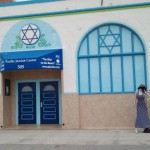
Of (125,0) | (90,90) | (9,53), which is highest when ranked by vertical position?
(125,0)

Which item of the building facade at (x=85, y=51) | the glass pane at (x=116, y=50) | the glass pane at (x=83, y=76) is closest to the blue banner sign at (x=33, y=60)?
the building facade at (x=85, y=51)

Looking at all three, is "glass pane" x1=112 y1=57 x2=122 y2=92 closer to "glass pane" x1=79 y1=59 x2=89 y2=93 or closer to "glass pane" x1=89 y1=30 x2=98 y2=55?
"glass pane" x1=89 y1=30 x2=98 y2=55

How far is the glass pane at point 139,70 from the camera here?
1446 centimetres

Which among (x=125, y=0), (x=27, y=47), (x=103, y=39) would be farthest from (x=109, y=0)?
(x=27, y=47)

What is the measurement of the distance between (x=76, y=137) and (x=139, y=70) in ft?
14.2

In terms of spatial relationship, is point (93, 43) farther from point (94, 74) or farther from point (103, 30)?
point (94, 74)

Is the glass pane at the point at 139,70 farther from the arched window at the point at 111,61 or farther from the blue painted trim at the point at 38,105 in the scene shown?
the blue painted trim at the point at 38,105

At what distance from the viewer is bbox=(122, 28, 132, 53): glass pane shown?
14652 millimetres

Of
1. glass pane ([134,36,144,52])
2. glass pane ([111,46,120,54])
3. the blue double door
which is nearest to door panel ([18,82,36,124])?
the blue double door

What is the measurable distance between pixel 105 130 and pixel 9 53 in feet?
18.5

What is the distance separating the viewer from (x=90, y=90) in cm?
1483

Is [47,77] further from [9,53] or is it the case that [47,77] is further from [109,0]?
[109,0]

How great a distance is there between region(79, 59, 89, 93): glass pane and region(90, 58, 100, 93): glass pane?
0.23 metres

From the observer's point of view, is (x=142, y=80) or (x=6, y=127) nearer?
(x=142, y=80)
